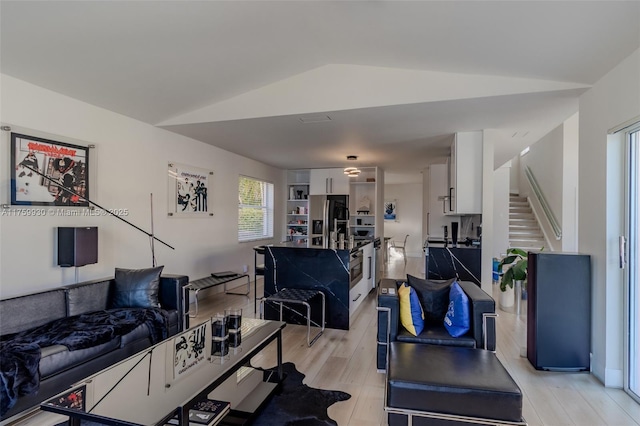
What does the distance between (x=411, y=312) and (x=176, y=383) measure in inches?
69.4

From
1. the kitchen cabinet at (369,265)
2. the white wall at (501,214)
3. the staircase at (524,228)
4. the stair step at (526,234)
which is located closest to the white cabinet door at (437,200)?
the kitchen cabinet at (369,265)

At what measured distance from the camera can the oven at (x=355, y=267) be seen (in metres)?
4.16

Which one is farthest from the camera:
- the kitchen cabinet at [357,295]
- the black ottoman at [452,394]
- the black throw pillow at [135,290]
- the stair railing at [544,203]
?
the stair railing at [544,203]

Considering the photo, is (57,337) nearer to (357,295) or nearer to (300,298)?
(300,298)

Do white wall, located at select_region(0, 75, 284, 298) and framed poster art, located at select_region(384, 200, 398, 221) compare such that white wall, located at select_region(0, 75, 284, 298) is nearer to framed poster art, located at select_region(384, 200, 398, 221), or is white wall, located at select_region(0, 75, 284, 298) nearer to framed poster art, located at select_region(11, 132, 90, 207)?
framed poster art, located at select_region(11, 132, 90, 207)

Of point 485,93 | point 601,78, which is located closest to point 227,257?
point 485,93

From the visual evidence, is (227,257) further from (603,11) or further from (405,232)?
(405,232)

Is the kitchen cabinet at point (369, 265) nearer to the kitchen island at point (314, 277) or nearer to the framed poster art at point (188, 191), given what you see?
the kitchen island at point (314, 277)

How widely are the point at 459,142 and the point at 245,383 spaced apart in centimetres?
389

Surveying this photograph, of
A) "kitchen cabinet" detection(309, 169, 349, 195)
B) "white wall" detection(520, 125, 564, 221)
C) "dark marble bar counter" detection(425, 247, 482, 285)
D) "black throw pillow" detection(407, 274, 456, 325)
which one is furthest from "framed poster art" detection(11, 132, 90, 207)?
"white wall" detection(520, 125, 564, 221)

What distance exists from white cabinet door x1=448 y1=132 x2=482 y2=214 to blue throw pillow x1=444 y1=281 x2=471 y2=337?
2.12 meters

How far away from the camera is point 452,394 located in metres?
1.77

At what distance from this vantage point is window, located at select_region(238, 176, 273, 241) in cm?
Answer: 643

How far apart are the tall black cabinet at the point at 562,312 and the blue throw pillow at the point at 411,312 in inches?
45.1
